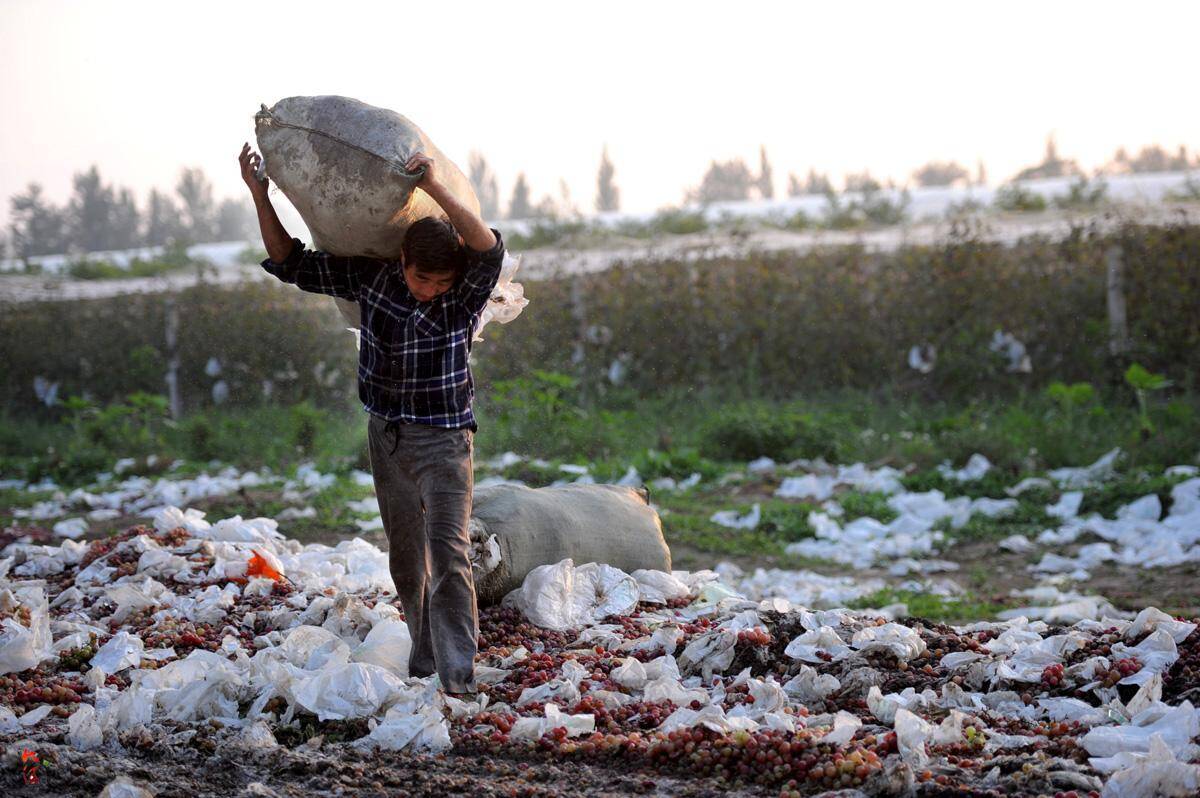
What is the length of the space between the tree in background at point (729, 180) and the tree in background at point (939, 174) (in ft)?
12.7

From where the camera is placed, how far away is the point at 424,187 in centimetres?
332

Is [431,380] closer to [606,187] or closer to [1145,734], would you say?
[1145,734]

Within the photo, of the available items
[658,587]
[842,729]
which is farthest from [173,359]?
[842,729]

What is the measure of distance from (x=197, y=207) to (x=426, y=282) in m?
26.2

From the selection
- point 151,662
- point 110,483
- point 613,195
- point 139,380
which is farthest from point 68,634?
point 613,195

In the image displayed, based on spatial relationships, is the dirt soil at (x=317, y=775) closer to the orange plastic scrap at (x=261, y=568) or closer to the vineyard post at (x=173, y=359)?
the orange plastic scrap at (x=261, y=568)

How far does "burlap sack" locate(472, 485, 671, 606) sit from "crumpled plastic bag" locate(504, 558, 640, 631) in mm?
76

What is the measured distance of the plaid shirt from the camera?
343 centimetres

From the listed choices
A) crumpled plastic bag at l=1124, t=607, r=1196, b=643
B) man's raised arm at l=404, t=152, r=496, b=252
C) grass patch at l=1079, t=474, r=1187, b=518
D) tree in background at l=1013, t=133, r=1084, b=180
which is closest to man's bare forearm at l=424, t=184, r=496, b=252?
man's raised arm at l=404, t=152, r=496, b=252

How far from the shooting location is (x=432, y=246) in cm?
334

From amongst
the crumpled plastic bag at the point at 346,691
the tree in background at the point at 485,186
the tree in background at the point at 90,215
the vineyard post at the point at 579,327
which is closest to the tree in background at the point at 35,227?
the tree in background at the point at 90,215

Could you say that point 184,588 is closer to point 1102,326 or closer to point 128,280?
point 1102,326

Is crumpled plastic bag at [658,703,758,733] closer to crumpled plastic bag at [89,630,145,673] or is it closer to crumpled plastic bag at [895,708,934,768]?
crumpled plastic bag at [895,708,934,768]

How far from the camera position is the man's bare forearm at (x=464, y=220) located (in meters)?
3.28
